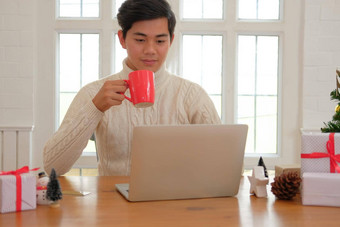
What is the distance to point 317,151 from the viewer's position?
1151mm

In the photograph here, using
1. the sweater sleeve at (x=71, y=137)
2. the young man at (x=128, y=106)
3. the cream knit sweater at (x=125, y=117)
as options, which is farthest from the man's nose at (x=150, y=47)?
the sweater sleeve at (x=71, y=137)

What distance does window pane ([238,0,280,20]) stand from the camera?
3.21 m

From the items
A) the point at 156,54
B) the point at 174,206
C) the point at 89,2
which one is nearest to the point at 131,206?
the point at 174,206

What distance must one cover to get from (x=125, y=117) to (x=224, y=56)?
5.09 feet

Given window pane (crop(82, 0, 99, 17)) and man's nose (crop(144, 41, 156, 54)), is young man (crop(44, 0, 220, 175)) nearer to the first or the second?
man's nose (crop(144, 41, 156, 54))

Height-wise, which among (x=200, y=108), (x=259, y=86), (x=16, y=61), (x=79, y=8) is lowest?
(x=200, y=108)

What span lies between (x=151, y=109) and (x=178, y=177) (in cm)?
74

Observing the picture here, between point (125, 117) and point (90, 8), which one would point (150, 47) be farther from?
point (90, 8)

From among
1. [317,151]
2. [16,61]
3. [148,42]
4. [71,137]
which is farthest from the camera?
[16,61]

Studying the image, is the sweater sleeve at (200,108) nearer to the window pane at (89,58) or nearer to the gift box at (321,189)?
the gift box at (321,189)

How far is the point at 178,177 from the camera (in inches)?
44.6

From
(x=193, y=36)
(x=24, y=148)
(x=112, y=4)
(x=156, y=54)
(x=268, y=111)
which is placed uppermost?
(x=112, y=4)

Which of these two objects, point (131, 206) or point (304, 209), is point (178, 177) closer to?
point (131, 206)

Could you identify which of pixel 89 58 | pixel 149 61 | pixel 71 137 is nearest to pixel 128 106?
pixel 149 61
